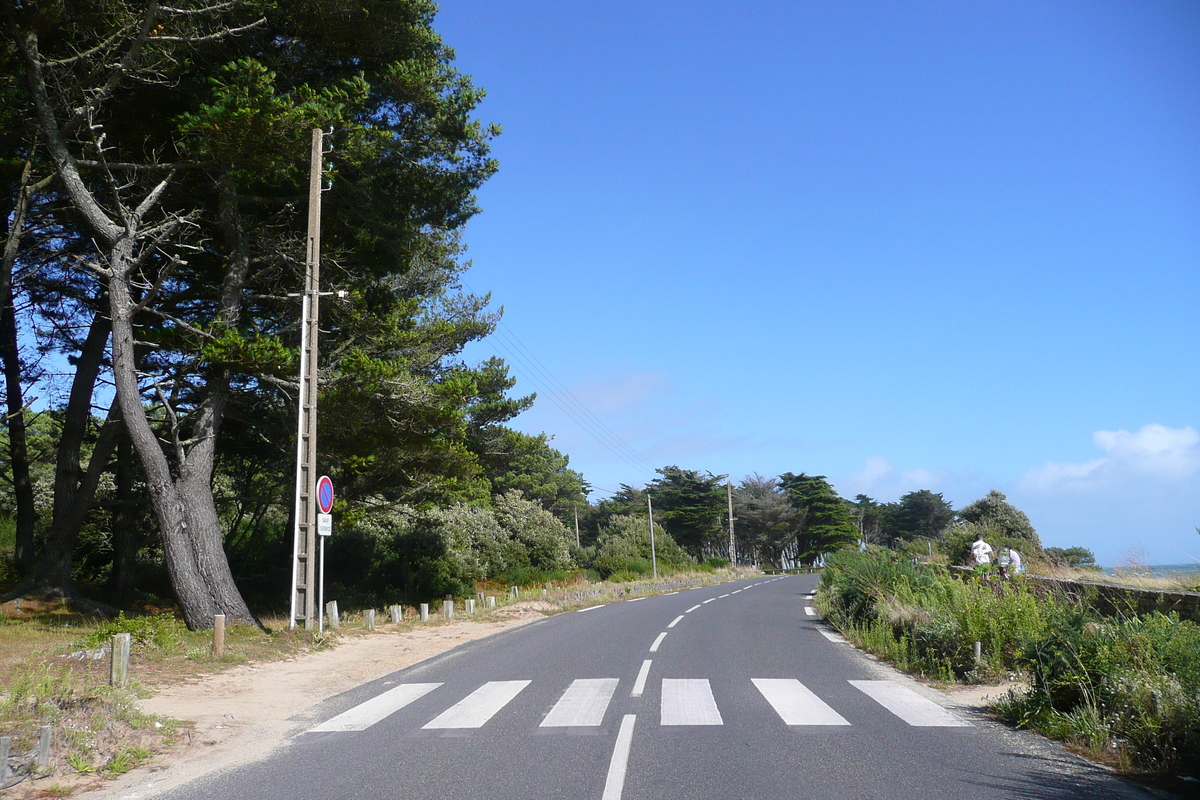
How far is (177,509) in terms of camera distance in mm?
15922

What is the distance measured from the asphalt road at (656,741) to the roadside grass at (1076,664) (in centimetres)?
41

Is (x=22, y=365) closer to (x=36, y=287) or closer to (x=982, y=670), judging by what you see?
(x=36, y=287)

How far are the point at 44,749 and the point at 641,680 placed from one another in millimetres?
6481

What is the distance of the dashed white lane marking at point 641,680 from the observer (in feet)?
31.0

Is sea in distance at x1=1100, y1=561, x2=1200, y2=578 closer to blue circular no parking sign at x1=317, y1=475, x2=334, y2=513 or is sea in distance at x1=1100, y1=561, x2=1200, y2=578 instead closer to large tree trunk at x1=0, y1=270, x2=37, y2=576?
blue circular no parking sign at x1=317, y1=475, x2=334, y2=513

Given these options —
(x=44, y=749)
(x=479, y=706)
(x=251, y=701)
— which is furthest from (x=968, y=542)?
(x=44, y=749)

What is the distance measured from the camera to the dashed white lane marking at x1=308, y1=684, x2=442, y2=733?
813 centimetres

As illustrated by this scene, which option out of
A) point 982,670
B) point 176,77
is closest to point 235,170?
point 176,77

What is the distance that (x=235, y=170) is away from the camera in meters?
16.5

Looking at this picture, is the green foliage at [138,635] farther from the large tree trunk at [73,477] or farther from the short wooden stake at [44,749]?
the large tree trunk at [73,477]

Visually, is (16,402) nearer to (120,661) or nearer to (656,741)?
(120,661)

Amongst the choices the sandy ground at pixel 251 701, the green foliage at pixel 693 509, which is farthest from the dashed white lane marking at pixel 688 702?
the green foliage at pixel 693 509

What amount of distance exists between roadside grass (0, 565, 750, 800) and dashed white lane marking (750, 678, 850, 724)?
6.01 metres

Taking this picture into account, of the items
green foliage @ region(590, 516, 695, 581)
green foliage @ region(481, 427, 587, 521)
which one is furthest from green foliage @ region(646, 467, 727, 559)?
green foliage @ region(590, 516, 695, 581)
